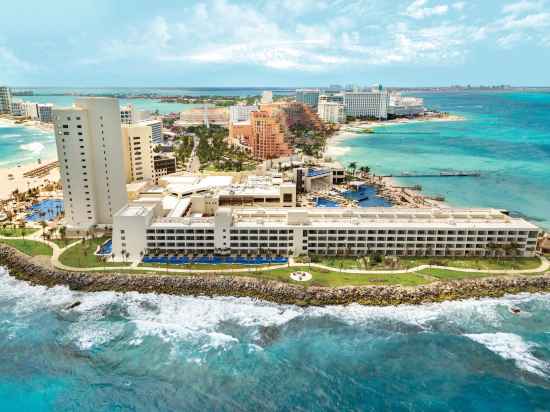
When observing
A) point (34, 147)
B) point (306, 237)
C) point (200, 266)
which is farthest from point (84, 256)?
point (34, 147)

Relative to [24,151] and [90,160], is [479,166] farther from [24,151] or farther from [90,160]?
[24,151]

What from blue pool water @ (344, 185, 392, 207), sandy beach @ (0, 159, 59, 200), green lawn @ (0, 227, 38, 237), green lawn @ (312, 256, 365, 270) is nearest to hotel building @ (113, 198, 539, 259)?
green lawn @ (312, 256, 365, 270)

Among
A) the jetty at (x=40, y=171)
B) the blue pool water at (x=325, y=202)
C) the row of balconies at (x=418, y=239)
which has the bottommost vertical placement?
the blue pool water at (x=325, y=202)

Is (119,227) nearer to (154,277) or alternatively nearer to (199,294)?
(154,277)

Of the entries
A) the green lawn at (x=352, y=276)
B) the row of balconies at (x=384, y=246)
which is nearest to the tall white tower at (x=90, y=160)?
the green lawn at (x=352, y=276)

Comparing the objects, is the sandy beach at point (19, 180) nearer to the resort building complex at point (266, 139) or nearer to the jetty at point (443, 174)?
the resort building complex at point (266, 139)

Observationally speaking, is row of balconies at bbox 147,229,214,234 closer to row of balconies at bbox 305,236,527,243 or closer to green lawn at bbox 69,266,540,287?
green lawn at bbox 69,266,540,287
